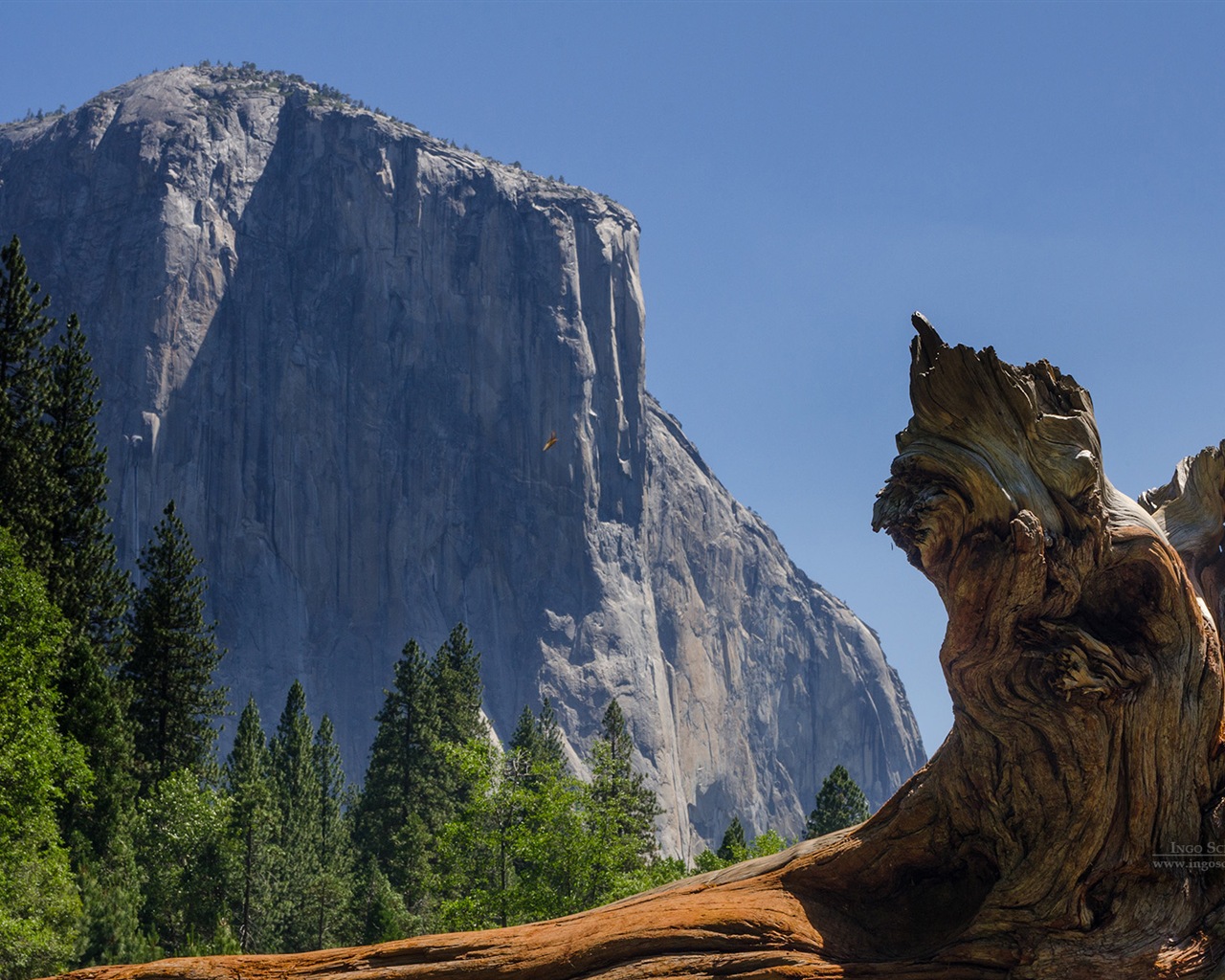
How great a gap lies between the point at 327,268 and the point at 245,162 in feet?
54.9

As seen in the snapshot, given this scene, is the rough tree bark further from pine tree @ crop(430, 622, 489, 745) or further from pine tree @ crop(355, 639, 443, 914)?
pine tree @ crop(430, 622, 489, 745)

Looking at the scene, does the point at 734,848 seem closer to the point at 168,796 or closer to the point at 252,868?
the point at 252,868

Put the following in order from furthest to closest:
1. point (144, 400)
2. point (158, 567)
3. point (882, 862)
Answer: point (144, 400) < point (158, 567) < point (882, 862)

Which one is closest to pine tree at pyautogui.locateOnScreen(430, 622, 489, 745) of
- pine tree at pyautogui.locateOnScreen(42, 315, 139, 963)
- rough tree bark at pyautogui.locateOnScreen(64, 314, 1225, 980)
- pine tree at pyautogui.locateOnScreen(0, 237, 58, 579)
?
pine tree at pyautogui.locateOnScreen(42, 315, 139, 963)

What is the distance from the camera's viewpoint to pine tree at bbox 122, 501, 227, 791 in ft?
156

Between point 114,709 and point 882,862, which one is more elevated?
point 114,709

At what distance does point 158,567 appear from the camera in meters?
48.9

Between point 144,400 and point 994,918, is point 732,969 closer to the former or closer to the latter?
point 994,918

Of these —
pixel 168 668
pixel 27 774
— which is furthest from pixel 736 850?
pixel 27 774

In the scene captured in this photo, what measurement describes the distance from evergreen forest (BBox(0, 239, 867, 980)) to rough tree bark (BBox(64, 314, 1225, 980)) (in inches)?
592

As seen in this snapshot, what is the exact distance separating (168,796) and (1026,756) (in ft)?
133

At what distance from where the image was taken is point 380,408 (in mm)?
163875

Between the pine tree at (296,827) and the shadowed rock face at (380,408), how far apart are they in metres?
78.6

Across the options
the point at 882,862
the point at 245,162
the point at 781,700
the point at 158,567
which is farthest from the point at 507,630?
the point at 882,862
